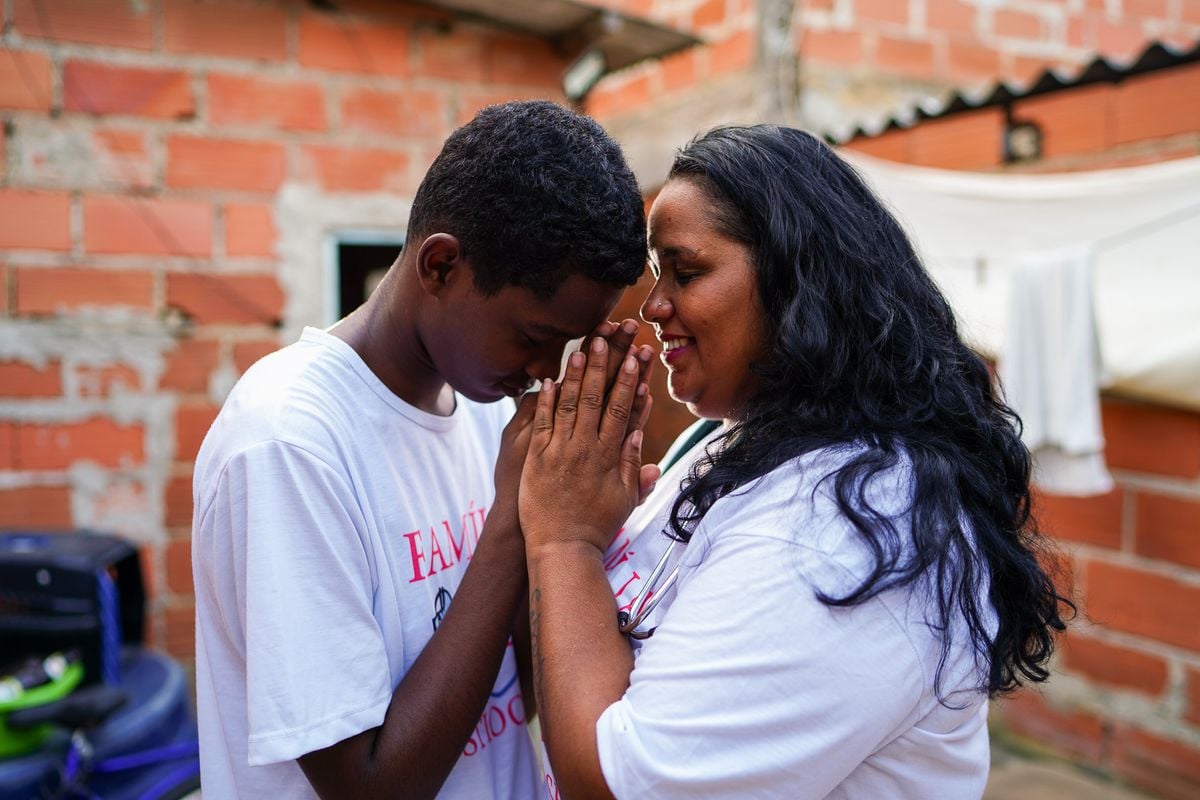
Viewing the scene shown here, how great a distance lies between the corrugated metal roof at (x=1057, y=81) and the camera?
348cm

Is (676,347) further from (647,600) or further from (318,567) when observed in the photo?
(318,567)

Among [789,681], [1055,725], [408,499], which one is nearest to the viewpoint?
[789,681]

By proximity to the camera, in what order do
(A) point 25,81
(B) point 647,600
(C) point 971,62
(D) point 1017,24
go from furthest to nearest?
1. (D) point 1017,24
2. (C) point 971,62
3. (A) point 25,81
4. (B) point 647,600

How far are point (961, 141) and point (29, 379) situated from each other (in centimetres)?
393

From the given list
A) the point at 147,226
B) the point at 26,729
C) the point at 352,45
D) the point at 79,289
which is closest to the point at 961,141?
the point at 352,45

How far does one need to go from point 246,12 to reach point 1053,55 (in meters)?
4.75

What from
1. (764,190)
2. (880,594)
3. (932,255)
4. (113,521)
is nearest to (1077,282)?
(932,255)

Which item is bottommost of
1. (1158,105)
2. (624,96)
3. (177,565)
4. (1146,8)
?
(177,565)

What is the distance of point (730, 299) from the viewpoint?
1.43 m

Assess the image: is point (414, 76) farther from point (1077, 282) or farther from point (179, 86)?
point (1077, 282)

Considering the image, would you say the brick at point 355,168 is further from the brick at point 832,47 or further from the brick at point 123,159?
the brick at point 832,47

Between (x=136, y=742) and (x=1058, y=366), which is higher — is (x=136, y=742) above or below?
below

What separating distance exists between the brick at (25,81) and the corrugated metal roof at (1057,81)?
3536 millimetres

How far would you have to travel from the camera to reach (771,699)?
1.08 metres
